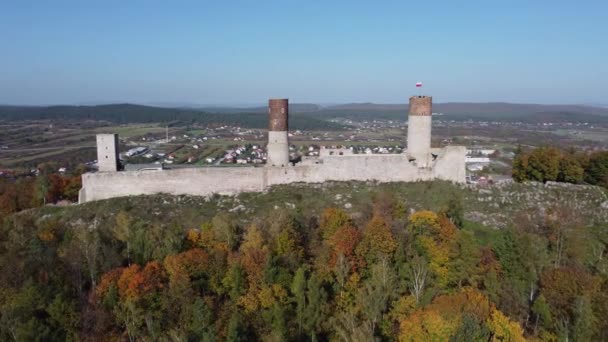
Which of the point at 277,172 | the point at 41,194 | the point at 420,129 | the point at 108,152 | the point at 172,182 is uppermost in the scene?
the point at 420,129

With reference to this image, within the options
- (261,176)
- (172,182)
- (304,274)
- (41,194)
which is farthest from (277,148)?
(41,194)

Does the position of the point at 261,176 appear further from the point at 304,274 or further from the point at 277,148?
the point at 304,274

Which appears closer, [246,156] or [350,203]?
[350,203]

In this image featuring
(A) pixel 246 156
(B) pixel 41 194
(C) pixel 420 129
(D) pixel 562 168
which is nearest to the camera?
(C) pixel 420 129

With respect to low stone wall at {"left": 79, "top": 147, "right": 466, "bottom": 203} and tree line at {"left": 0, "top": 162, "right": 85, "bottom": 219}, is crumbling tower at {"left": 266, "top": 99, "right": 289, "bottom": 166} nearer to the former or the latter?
low stone wall at {"left": 79, "top": 147, "right": 466, "bottom": 203}

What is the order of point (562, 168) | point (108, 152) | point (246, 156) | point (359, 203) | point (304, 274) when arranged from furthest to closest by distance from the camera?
1. point (246, 156)
2. point (562, 168)
3. point (108, 152)
4. point (359, 203)
5. point (304, 274)

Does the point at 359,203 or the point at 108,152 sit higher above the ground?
the point at 108,152

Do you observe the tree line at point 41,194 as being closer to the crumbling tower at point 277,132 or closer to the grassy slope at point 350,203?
the grassy slope at point 350,203

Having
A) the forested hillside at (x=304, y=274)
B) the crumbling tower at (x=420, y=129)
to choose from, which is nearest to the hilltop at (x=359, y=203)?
the forested hillside at (x=304, y=274)
